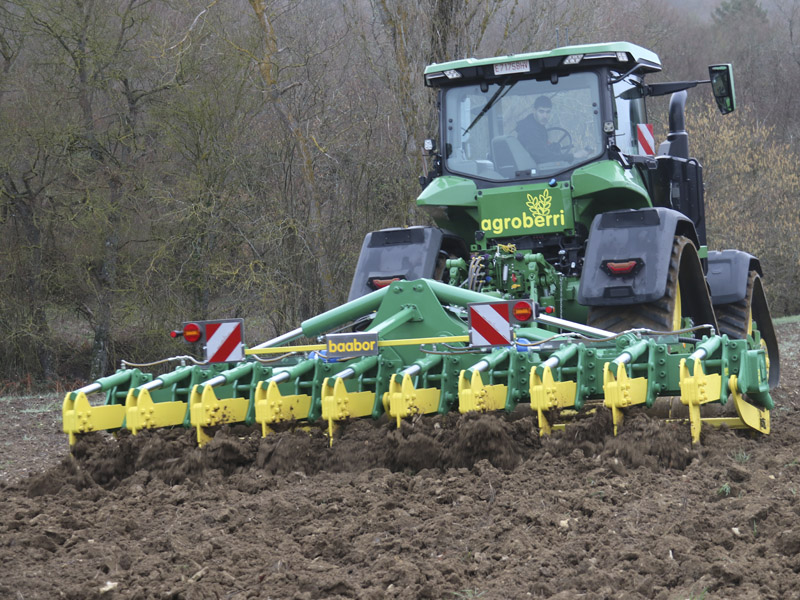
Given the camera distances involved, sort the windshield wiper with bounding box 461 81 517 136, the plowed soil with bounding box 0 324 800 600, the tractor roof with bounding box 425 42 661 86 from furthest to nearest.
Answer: the windshield wiper with bounding box 461 81 517 136, the tractor roof with bounding box 425 42 661 86, the plowed soil with bounding box 0 324 800 600

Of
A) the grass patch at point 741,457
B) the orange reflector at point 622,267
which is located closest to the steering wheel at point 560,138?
the orange reflector at point 622,267

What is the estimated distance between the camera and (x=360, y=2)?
1574 cm

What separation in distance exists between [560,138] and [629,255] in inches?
47.1

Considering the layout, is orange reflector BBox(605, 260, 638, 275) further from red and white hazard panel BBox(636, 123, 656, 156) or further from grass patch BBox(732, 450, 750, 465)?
red and white hazard panel BBox(636, 123, 656, 156)

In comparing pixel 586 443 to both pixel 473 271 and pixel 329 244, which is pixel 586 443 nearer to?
pixel 473 271

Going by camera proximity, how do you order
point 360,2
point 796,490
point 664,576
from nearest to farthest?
1. point 664,576
2. point 796,490
3. point 360,2

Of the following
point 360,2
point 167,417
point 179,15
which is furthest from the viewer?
point 179,15

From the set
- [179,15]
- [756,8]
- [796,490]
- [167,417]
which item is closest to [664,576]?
[796,490]

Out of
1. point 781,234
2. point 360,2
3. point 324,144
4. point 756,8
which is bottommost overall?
point 781,234

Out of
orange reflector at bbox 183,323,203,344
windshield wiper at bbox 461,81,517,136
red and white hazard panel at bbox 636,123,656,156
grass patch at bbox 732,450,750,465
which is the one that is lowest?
grass patch at bbox 732,450,750,465

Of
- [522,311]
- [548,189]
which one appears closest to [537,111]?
[548,189]

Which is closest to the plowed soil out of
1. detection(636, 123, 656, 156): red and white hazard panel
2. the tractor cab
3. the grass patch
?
the grass patch

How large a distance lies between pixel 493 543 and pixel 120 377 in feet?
9.65

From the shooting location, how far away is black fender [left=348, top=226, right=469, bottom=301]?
716 centimetres
